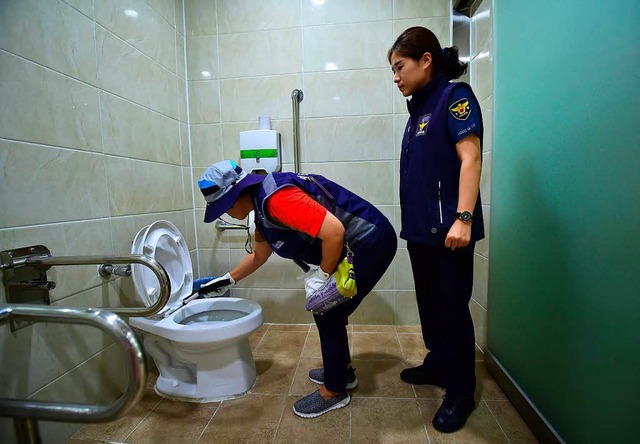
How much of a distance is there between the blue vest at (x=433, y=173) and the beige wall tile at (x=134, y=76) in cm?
121

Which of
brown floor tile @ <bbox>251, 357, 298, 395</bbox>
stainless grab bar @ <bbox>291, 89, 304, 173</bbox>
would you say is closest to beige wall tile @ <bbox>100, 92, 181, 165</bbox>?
stainless grab bar @ <bbox>291, 89, 304, 173</bbox>

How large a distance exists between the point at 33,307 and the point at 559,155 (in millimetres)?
1291

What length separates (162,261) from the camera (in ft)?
4.44

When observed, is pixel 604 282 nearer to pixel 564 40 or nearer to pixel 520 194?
pixel 520 194

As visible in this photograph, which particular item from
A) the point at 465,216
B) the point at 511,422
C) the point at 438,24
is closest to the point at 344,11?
the point at 438,24

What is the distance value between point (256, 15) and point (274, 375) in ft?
6.31

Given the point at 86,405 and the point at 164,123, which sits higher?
the point at 164,123

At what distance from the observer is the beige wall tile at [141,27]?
128cm

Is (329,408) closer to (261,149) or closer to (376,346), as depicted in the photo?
(376,346)

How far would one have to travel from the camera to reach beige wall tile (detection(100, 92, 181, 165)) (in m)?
1.26

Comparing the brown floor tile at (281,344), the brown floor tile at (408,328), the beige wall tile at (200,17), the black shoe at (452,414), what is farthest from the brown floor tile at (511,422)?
the beige wall tile at (200,17)

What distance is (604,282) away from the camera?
0.75 m

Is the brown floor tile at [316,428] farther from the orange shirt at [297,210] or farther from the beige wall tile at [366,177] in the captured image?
the beige wall tile at [366,177]

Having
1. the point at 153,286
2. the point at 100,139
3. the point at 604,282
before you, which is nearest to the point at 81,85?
the point at 100,139
